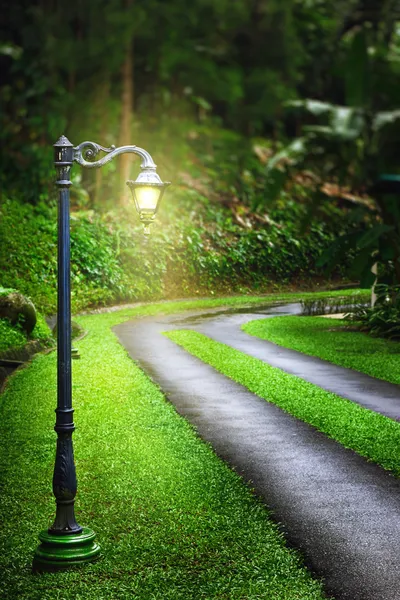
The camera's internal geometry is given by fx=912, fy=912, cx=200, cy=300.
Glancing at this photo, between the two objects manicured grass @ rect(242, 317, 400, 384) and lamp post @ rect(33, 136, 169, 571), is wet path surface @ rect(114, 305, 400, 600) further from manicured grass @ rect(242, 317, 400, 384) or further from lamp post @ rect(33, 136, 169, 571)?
manicured grass @ rect(242, 317, 400, 384)

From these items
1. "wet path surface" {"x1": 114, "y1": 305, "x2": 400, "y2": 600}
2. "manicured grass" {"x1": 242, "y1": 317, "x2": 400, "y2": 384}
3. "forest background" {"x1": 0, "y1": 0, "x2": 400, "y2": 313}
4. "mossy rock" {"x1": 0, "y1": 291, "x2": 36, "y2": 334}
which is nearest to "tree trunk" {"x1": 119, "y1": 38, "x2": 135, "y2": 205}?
"forest background" {"x1": 0, "y1": 0, "x2": 400, "y2": 313}

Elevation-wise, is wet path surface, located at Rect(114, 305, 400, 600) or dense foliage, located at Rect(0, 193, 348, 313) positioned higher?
dense foliage, located at Rect(0, 193, 348, 313)

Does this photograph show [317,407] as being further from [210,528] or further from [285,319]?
[285,319]

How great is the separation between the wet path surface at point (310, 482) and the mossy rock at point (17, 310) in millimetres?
3186

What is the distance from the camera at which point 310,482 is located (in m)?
7.85

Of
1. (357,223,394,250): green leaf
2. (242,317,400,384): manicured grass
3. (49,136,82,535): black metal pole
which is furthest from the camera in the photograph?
(242,317,400,384): manicured grass

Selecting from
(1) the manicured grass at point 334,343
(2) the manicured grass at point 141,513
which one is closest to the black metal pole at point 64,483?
(2) the manicured grass at point 141,513

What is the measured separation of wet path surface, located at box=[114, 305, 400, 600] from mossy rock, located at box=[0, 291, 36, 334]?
10.5 feet

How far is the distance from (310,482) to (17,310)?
907 cm

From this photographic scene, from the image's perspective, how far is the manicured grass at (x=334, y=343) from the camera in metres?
15.1

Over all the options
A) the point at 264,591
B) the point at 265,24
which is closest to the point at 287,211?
the point at 265,24

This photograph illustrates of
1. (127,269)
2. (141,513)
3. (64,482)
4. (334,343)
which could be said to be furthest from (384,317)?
(64,482)

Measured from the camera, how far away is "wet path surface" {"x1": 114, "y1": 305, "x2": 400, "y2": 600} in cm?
595

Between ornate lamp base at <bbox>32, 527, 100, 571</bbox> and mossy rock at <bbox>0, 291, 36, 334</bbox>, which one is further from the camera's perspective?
mossy rock at <bbox>0, 291, 36, 334</bbox>
